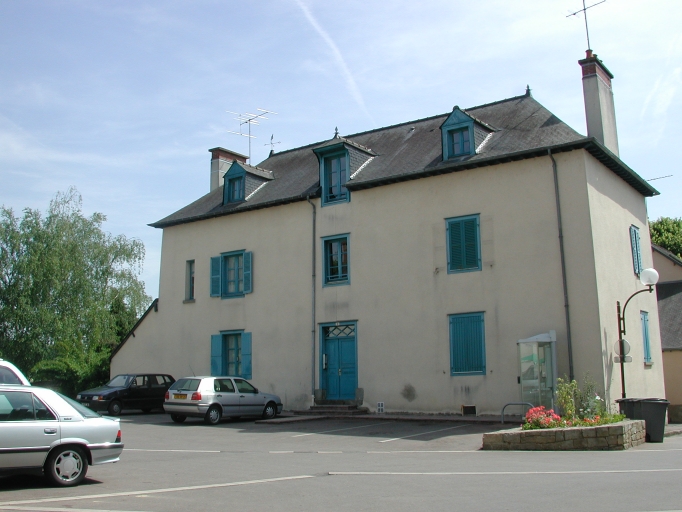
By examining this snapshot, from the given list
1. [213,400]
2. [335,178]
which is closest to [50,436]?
[213,400]

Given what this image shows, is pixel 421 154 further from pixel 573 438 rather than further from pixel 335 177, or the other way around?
pixel 573 438

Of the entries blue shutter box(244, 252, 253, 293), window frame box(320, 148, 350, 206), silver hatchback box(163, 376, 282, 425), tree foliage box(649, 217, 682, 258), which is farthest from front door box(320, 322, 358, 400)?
tree foliage box(649, 217, 682, 258)

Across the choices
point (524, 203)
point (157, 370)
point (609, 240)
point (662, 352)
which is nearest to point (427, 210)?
point (524, 203)

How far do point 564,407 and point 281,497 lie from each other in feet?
26.9

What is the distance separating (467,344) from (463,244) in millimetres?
2805

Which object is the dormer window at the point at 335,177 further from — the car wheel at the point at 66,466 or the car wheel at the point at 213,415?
the car wheel at the point at 66,466

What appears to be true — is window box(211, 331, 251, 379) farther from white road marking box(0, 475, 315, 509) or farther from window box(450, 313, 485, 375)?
white road marking box(0, 475, 315, 509)

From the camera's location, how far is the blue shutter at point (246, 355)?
77.2 feet

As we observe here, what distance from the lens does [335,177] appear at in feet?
74.0

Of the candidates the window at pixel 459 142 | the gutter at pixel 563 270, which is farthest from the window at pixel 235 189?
the gutter at pixel 563 270

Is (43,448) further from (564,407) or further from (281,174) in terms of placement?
(281,174)

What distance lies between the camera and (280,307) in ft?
75.3

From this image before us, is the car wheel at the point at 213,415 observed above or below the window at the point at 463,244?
below

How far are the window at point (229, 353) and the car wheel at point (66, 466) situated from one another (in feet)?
48.2
